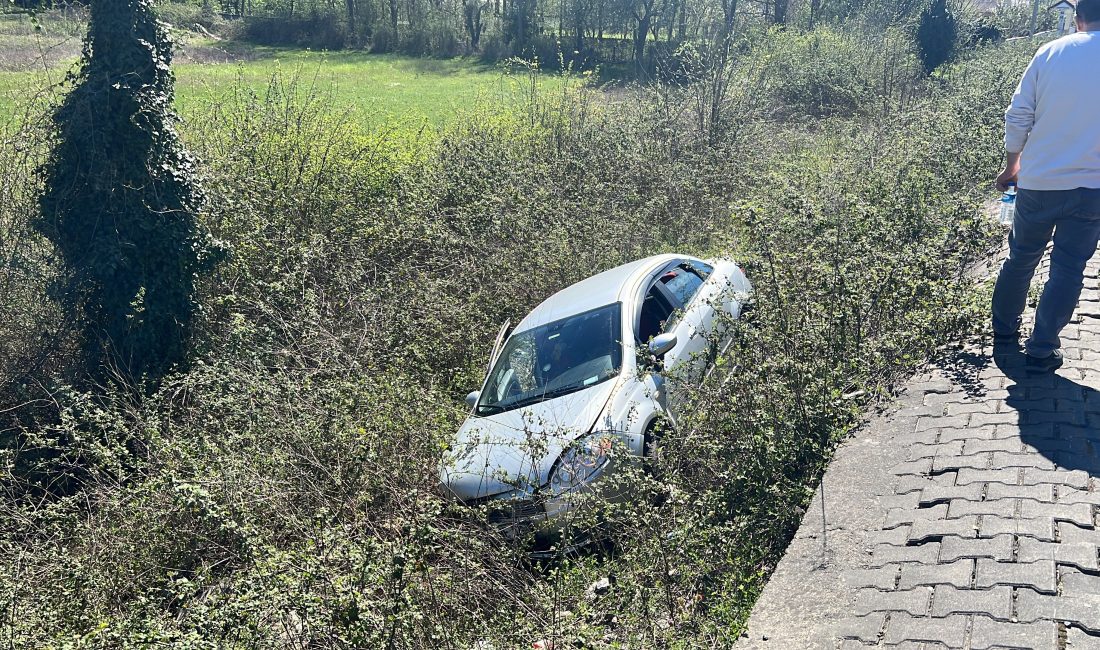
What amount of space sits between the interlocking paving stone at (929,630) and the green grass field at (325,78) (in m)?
9.14

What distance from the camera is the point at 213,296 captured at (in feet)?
33.2

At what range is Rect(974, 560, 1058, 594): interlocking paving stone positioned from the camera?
3.65 m

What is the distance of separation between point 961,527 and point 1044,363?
5.68 ft

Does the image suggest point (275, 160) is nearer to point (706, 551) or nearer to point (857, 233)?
point (857, 233)

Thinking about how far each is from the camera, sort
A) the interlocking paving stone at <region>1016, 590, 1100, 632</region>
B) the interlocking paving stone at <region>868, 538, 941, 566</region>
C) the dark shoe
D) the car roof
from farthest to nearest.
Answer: the car roof → the dark shoe → the interlocking paving stone at <region>868, 538, 941, 566</region> → the interlocking paving stone at <region>1016, 590, 1100, 632</region>

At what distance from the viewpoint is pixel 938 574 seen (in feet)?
12.9

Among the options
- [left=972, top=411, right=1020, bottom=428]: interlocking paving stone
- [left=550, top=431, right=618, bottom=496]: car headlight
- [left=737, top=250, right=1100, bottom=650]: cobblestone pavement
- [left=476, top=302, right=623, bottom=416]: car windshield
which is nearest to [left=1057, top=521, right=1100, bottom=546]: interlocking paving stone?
[left=737, top=250, right=1100, bottom=650]: cobblestone pavement

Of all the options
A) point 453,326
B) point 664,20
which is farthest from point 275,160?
point 664,20

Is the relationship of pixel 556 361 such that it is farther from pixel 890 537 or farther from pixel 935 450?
pixel 890 537

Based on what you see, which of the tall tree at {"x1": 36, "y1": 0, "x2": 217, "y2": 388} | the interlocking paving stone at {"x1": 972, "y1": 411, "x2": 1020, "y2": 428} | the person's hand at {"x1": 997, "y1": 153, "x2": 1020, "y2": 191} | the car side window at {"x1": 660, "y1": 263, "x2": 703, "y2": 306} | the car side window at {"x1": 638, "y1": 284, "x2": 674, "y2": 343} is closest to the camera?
the interlocking paving stone at {"x1": 972, "y1": 411, "x2": 1020, "y2": 428}

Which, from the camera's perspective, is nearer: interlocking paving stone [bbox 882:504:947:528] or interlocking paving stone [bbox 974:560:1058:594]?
interlocking paving stone [bbox 974:560:1058:594]

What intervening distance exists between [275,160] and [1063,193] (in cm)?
922

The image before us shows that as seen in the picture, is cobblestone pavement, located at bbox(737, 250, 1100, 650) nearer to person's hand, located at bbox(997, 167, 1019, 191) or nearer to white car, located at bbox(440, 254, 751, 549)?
person's hand, located at bbox(997, 167, 1019, 191)

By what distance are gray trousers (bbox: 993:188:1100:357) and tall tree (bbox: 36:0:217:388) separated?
746 centimetres
